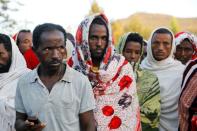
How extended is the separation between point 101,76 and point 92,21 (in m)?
0.53

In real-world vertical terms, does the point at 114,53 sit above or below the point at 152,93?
above

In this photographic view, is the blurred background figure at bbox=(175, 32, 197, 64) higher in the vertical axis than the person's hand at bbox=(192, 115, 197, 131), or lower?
higher

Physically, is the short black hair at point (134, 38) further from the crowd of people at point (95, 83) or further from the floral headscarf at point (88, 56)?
the floral headscarf at point (88, 56)

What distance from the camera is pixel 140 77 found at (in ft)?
15.2

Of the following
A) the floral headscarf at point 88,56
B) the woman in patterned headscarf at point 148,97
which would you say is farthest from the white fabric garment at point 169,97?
the floral headscarf at point 88,56

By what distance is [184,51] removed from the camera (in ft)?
18.8

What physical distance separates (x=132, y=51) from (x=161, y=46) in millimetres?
357

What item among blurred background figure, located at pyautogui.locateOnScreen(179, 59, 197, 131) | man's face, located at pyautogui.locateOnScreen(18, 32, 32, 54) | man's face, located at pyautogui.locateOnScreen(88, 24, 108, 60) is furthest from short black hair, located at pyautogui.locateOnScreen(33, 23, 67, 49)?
man's face, located at pyautogui.locateOnScreen(18, 32, 32, 54)

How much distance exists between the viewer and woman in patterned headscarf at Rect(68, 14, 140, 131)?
3865mm

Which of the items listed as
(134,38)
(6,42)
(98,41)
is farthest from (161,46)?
(6,42)

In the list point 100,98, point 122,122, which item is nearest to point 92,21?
point 100,98

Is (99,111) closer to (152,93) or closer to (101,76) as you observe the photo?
(101,76)

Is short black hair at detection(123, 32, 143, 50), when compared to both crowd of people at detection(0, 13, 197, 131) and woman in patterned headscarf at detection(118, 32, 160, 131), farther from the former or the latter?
woman in patterned headscarf at detection(118, 32, 160, 131)

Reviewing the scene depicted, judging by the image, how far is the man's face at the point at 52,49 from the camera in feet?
10.4
